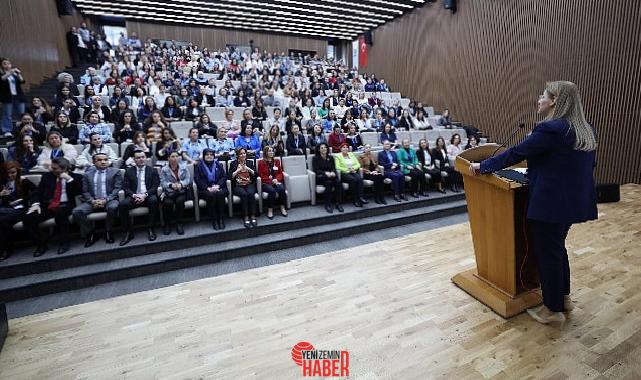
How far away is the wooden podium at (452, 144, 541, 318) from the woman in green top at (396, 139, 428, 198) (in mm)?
1922

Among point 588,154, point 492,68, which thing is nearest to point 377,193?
point 588,154

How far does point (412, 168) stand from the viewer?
362cm

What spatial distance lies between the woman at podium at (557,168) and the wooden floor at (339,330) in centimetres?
33

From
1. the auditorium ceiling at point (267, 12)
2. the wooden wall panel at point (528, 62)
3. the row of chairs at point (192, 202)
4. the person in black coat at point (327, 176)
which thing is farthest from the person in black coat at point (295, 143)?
the auditorium ceiling at point (267, 12)

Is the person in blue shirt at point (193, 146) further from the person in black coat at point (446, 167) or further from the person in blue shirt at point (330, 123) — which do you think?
the person in black coat at point (446, 167)

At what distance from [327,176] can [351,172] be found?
1.01ft

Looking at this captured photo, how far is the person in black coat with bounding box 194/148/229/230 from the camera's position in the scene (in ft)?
8.66

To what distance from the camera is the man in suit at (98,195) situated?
2.30m

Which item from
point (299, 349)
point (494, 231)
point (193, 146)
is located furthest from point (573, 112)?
point (193, 146)

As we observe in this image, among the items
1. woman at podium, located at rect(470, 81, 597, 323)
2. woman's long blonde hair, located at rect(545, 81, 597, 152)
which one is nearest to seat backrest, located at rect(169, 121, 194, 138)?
woman at podium, located at rect(470, 81, 597, 323)

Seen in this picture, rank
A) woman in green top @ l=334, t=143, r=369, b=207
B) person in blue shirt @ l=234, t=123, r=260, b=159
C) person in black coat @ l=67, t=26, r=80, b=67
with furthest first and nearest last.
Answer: person in black coat @ l=67, t=26, r=80, b=67 < person in blue shirt @ l=234, t=123, r=260, b=159 < woman in green top @ l=334, t=143, r=369, b=207

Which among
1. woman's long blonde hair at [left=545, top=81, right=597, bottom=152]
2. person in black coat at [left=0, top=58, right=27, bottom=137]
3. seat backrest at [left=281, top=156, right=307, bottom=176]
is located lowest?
seat backrest at [left=281, top=156, right=307, bottom=176]

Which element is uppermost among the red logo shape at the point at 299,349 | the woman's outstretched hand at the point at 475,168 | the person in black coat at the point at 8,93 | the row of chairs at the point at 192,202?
the person in black coat at the point at 8,93

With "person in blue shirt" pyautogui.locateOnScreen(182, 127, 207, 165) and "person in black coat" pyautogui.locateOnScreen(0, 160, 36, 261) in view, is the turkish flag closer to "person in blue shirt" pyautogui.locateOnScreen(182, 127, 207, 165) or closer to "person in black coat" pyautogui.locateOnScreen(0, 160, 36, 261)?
"person in blue shirt" pyautogui.locateOnScreen(182, 127, 207, 165)
